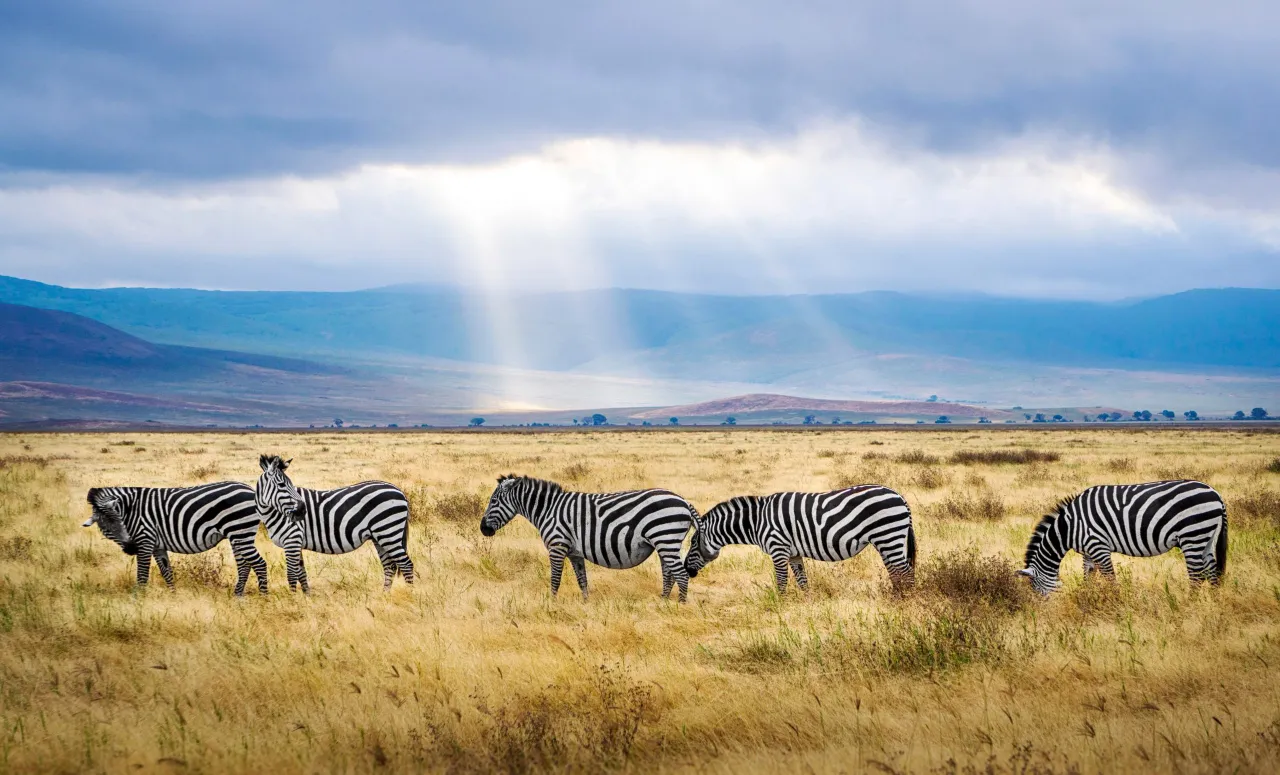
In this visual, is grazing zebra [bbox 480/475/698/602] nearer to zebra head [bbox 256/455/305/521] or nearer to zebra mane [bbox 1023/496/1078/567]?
zebra head [bbox 256/455/305/521]

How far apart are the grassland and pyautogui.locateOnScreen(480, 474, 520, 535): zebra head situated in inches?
39.5

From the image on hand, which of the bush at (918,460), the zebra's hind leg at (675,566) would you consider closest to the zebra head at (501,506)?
the zebra's hind leg at (675,566)

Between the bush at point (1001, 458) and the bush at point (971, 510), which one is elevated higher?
the bush at point (1001, 458)

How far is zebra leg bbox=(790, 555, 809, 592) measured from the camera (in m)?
13.6

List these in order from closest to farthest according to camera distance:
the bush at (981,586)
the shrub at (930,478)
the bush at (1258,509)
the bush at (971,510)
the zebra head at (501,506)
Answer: the bush at (981,586), the zebra head at (501,506), the bush at (1258,509), the bush at (971,510), the shrub at (930,478)

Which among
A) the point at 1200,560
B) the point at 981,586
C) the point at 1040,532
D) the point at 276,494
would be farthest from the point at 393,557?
the point at 1200,560

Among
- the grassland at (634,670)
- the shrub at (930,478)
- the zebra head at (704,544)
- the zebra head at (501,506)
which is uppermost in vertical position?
the zebra head at (501,506)

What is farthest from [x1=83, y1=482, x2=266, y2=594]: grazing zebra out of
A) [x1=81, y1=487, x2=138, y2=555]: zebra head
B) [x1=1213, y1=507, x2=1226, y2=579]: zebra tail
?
[x1=1213, y1=507, x2=1226, y2=579]: zebra tail

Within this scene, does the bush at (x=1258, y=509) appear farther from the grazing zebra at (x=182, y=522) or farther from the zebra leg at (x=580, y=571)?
the grazing zebra at (x=182, y=522)

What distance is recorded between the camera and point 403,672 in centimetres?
948

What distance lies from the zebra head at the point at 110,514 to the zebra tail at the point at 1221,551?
14.7 metres

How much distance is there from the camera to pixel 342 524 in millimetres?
14109

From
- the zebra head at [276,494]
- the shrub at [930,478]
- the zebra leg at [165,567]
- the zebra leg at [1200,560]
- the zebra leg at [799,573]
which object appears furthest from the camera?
the shrub at [930,478]

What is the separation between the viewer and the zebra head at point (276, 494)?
522 inches
